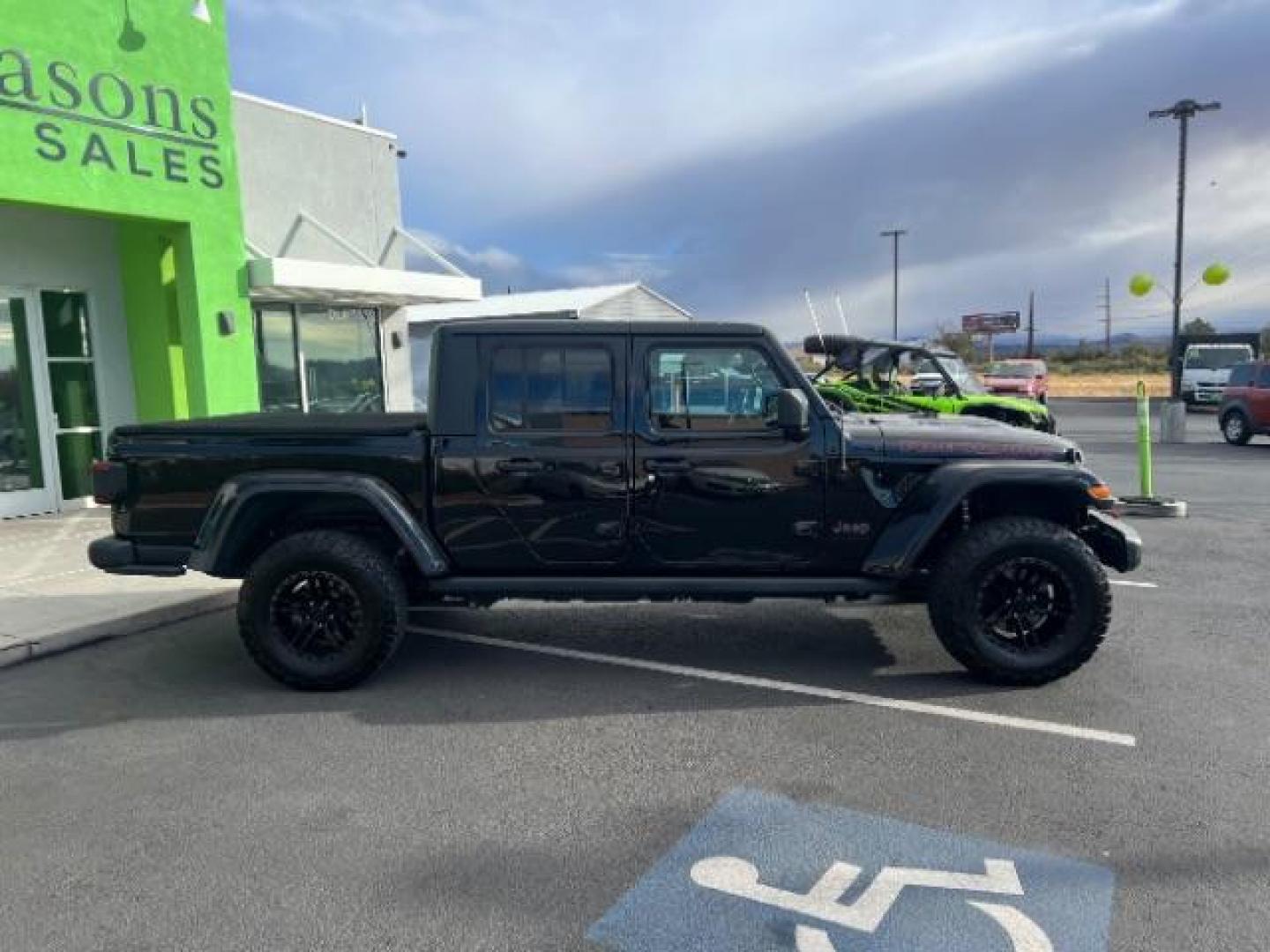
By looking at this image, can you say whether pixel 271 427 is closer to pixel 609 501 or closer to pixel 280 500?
pixel 280 500

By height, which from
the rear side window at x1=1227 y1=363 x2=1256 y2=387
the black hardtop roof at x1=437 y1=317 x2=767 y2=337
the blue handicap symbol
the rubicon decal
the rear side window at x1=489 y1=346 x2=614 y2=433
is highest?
the rubicon decal

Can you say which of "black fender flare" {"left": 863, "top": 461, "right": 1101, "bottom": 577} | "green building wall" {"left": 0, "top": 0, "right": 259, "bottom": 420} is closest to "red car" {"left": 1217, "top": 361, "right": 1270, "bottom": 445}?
"black fender flare" {"left": 863, "top": 461, "right": 1101, "bottom": 577}

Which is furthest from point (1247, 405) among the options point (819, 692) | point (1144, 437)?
point (819, 692)

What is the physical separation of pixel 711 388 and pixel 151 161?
24.3ft

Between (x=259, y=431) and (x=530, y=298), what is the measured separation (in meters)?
25.8

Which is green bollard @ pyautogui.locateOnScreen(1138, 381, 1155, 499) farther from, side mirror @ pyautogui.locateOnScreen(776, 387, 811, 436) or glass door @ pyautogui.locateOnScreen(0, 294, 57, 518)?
glass door @ pyautogui.locateOnScreen(0, 294, 57, 518)

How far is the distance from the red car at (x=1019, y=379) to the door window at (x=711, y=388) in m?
22.3

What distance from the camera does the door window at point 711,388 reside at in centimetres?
471

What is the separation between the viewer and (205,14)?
9492 mm

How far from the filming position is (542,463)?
4.66 metres

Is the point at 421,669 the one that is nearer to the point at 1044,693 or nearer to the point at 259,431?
the point at 259,431

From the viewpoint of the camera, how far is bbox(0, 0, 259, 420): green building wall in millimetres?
8109

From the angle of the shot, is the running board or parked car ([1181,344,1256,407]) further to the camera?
parked car ([1181,344,1256,407])

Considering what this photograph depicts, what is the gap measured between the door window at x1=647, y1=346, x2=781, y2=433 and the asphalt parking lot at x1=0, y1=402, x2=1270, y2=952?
1378 mm
